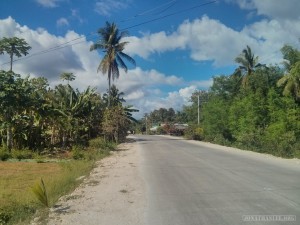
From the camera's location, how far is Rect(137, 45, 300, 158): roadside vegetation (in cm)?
2723

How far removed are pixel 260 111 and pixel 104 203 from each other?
2493cm

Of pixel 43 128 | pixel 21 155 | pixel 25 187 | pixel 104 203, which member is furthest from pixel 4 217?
pixel 43 128

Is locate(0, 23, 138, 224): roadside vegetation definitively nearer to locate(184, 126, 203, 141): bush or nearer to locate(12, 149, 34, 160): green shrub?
locate(12, 149, 34, 160): green shrub

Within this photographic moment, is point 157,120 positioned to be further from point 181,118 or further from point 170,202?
point 170,202

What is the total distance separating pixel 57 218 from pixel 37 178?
8.44 meters

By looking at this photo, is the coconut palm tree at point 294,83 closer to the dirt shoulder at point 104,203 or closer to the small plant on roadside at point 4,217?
the dirt shoulder at point 104,203

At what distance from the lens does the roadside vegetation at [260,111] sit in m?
27.2

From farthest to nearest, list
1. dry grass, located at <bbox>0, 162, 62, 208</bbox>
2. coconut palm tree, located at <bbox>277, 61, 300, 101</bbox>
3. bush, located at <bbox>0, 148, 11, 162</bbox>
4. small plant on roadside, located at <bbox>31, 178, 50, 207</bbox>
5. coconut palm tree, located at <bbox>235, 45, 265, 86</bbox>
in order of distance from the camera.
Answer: coconut palm tree, located at <bbox>235, 45, 265, 86</bbox> < coconut palm tree, located at <bbox>277, 61, 300, 101</bbox> < bush, located at <bbox>0, 148, 11, 162</bbox> < dry grass, located at <bbox>0, 162, 62, 208</bbox> < small plant on roadside, located at <bbox>31, 178, 50, 207</bbox>

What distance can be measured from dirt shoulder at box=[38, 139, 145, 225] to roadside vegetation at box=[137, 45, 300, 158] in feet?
44.4

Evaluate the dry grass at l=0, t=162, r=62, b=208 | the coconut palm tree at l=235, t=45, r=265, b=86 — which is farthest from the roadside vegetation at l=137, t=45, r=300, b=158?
the dry grass at l=0, t=162, r=62, b=208

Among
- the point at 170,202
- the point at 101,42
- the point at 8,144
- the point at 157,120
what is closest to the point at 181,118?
the point at 157,120

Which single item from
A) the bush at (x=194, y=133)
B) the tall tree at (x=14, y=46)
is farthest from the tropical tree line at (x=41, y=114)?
the bush at (x=194, y=133)

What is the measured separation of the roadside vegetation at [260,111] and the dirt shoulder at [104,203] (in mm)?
13520

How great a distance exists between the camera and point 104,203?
32.7 feet
